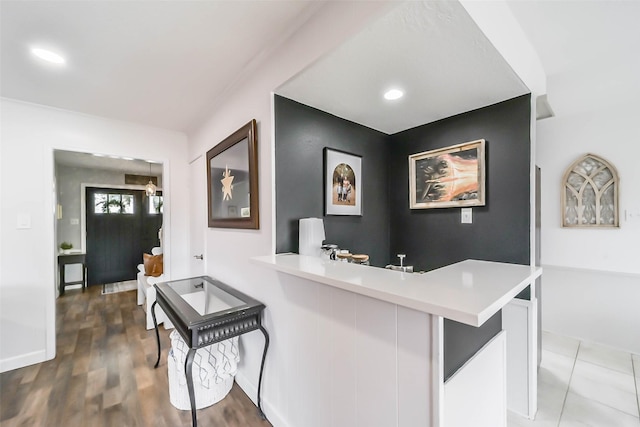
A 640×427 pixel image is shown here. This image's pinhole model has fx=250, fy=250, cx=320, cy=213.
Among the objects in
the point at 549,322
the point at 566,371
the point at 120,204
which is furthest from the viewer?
the point at 120,204

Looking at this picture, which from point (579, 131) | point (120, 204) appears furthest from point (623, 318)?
point (120, 204)

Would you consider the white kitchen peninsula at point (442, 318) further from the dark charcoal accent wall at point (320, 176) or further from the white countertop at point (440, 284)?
the dark charcoal accent wall at point (320, 176)

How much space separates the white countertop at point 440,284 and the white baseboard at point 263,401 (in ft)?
3.16

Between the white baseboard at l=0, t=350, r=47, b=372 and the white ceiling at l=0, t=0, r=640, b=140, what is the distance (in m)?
2.24

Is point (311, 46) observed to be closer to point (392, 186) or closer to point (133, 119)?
point (392, 186)

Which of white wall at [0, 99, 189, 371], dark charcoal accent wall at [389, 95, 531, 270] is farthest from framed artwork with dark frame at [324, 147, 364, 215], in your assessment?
white wall at [0, 99, 189, 371]

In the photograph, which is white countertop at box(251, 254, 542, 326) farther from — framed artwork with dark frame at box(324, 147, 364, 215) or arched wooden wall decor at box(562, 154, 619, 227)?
arched wooden wall decor at box(562, 154, 619, 227)

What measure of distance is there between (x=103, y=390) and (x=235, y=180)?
6.01ft

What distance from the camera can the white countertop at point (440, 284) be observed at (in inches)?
26.0

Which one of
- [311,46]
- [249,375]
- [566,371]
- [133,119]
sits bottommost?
[566,371]

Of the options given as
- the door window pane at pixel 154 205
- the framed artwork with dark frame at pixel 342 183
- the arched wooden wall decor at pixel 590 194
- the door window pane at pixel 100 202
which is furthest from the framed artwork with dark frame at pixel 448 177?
the door window pane at pixel 100 202

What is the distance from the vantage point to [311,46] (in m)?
1.24

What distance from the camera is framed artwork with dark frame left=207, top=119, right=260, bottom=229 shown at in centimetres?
166

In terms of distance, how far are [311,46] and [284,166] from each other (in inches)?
25.6
